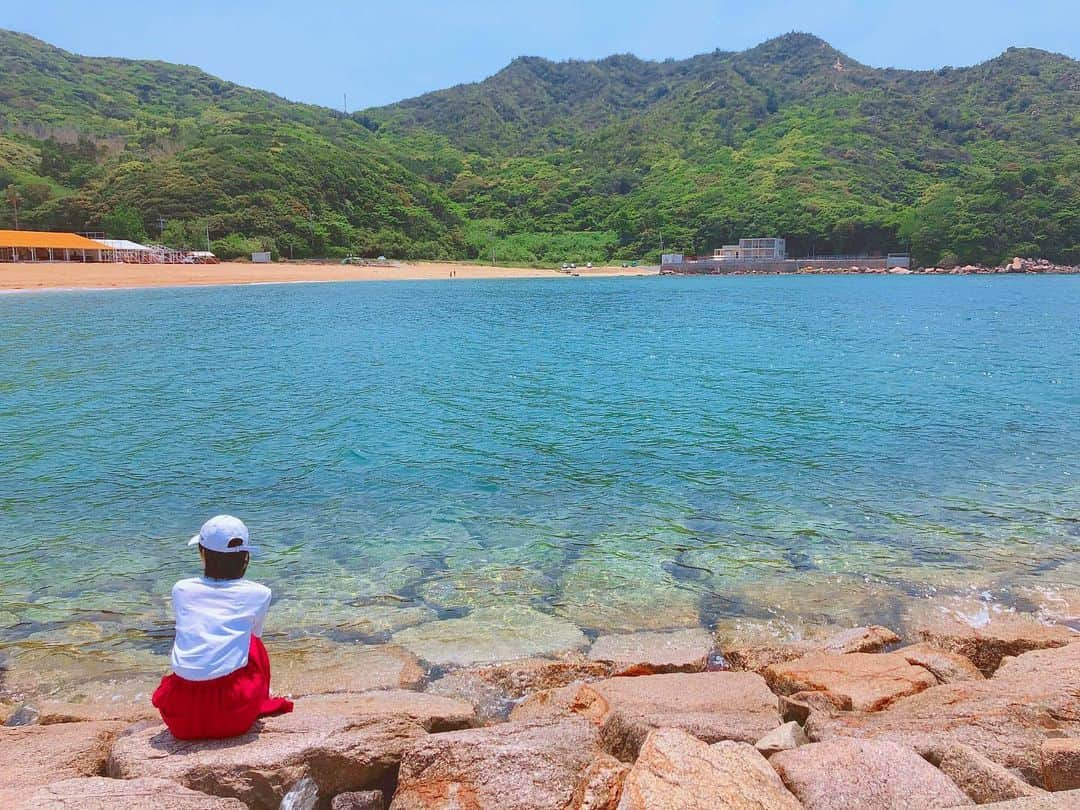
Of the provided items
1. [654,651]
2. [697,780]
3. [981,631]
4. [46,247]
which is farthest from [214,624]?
[46,247]

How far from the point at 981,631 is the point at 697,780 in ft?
15.4

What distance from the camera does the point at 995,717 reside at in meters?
4.29

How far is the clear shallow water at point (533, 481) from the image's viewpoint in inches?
305

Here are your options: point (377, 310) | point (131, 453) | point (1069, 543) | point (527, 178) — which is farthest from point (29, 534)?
point (527, 178)

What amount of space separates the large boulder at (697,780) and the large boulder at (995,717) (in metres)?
1.15

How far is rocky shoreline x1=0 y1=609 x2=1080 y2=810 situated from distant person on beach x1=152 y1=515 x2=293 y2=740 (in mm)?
120

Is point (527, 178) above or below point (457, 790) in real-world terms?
above

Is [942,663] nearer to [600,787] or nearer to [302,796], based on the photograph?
[600,787]

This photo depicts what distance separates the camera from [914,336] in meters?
31.8

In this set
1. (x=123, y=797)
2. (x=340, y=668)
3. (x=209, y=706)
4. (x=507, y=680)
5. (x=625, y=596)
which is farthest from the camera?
(x=625, y=596)

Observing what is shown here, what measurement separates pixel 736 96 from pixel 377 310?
17161 centimetres

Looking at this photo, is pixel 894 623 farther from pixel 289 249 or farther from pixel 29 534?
pixel 289 249

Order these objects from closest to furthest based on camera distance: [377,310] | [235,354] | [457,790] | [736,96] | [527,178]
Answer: [457,790]
[235,354]
[377,310]
[527,178]
[736,96]

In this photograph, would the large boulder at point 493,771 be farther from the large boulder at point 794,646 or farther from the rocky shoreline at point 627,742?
the large boulder at point 794,646
